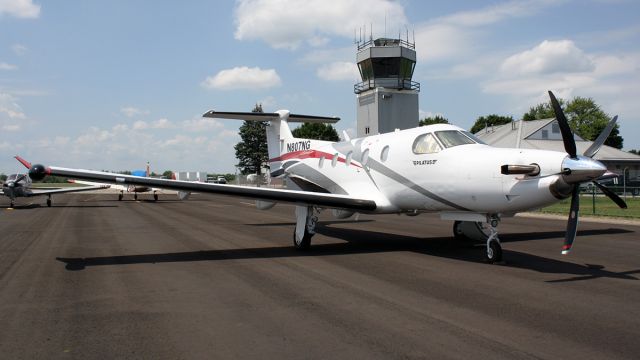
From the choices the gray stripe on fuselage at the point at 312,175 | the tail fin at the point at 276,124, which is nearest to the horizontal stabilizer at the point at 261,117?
the tail fin at the point at 276,124

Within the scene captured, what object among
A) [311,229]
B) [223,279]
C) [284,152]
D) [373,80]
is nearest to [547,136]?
[373,80]

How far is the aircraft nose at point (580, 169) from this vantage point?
8.18m

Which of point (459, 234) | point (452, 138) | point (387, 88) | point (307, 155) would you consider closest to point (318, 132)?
point (387, 88)

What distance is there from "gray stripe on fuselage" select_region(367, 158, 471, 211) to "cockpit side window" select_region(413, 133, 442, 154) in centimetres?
76

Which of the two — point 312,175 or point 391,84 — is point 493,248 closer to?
point 312,175

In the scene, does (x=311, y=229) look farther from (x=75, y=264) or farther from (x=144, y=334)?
(x=144, y=334)

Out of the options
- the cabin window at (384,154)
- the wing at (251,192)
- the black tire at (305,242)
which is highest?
the cabin window at (384,154)

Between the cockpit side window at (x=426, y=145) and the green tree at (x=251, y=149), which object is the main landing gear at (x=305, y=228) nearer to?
the cockpit side window at (x=426, y=145)

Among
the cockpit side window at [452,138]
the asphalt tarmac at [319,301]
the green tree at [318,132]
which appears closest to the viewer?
the asphalt tarmac at [319,301]

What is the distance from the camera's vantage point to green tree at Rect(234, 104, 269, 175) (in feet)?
320

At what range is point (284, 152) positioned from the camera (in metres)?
18.4

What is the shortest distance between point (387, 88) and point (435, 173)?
47.9 metres

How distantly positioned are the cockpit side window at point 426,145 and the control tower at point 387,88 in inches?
1756

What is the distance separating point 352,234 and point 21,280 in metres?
10.3
